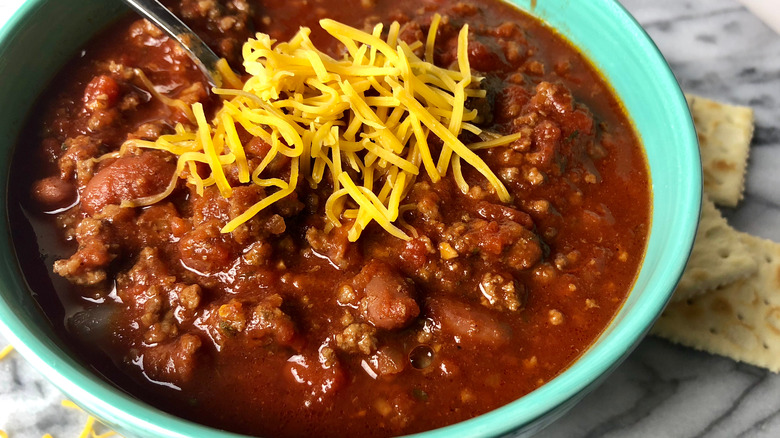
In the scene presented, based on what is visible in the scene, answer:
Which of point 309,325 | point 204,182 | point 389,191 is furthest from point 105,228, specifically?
point 389,191

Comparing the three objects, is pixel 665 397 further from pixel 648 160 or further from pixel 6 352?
pixel 6 352

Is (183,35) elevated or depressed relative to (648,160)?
elevated

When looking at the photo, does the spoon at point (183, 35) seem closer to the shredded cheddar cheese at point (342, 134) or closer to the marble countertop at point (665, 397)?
the shredded cheddar cheese at point (342, 134)

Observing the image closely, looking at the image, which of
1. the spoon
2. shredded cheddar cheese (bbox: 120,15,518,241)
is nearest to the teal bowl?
the spoon

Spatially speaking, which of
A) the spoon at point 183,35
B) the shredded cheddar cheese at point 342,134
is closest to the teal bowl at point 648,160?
the spoon at point 183,35

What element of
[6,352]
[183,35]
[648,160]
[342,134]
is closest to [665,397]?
[648,160]

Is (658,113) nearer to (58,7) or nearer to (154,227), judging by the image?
(154,227)
